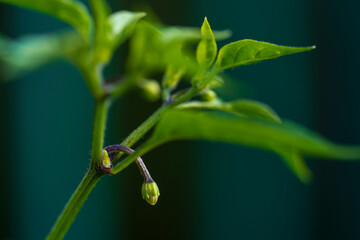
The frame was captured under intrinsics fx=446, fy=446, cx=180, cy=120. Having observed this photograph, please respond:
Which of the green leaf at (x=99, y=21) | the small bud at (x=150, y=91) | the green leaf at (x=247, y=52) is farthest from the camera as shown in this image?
the small bud at (x=150, y=91)

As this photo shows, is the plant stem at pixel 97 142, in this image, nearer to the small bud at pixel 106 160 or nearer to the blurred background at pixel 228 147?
the small bud at pixel 106 160

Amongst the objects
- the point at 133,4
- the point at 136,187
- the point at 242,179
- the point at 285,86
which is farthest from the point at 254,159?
the point at 133,4

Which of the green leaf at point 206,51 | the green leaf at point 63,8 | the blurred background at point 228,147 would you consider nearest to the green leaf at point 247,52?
the green leaf at point 206,51

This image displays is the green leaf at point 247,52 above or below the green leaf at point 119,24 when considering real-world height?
above

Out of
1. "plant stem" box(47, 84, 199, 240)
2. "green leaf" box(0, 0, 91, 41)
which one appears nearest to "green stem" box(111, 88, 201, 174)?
"plant stem" box(47, 84, 199, 240)

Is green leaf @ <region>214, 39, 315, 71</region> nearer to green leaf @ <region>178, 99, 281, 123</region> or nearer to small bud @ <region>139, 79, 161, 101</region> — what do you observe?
green leaf @ <region>178, 99, 281, 123</region>

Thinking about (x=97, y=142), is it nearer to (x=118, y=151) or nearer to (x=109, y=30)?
(x=118, y=151)

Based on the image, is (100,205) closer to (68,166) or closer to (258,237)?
(68,166)

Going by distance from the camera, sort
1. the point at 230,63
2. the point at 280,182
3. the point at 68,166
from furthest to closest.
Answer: the point at 280,182 → the point at 68,166 → the point at 230,63
